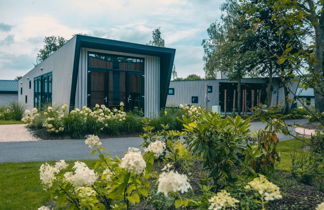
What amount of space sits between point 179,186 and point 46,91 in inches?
630

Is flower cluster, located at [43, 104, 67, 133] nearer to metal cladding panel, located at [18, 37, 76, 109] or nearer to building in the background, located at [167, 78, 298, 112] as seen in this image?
metal cladding panel, located at [18, 37, 76, 109]

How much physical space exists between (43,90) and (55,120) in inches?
345

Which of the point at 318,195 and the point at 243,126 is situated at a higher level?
the point at 243,126

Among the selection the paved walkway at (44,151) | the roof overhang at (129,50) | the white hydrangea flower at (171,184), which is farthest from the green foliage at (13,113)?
the white hydrangea flower at (171,184)

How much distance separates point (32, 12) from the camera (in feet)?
22.4

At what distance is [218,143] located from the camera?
2309 millimetres

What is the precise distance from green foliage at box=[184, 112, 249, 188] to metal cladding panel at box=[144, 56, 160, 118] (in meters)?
10.6

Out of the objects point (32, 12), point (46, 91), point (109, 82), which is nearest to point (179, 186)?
point (32, 12)

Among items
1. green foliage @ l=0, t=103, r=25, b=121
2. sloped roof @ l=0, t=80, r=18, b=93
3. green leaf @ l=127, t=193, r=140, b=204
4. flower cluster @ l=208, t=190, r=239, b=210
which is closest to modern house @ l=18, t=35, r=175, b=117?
green foliage @ l=0, t=103, r=25, b=121

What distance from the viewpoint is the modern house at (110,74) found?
10914mm

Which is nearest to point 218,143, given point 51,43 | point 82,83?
point 82,83

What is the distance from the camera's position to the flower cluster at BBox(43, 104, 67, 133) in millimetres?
8219

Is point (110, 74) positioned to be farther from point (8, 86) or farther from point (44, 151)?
point (8, 86)

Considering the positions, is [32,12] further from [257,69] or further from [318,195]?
[257,69]
